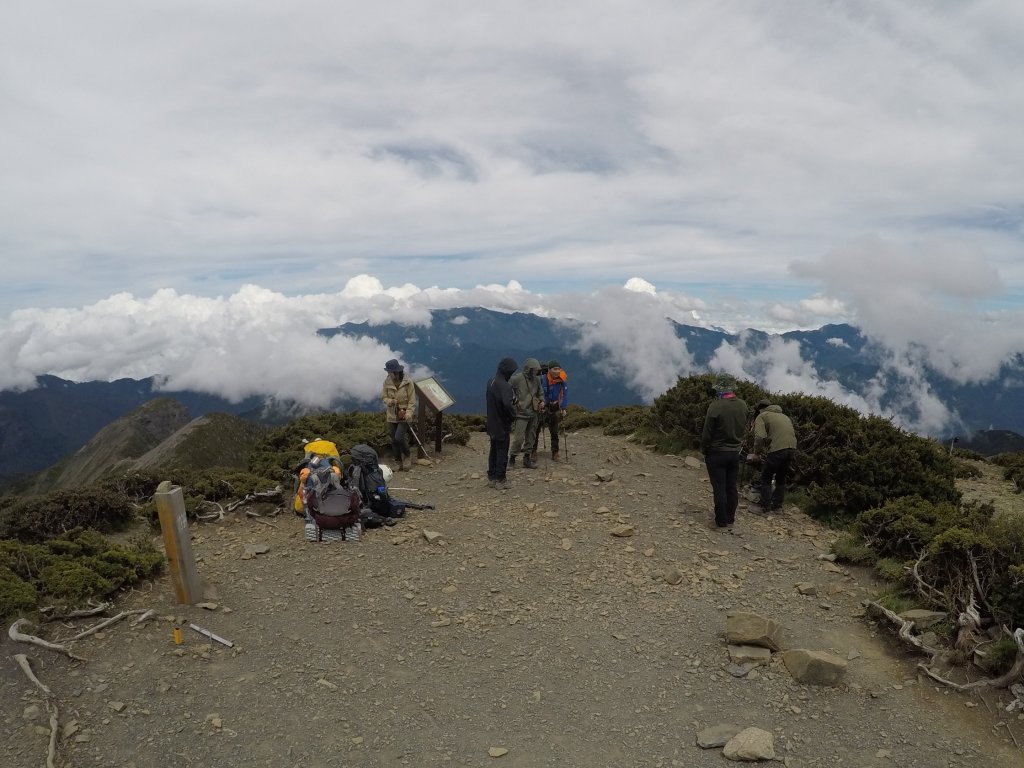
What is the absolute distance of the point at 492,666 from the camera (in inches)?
233

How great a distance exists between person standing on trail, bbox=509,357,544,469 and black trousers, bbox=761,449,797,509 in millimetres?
4682

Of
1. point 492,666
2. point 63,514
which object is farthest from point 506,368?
point 63,514

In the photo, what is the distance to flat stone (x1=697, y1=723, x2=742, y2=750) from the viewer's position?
480cm

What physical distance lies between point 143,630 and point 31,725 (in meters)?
1.46

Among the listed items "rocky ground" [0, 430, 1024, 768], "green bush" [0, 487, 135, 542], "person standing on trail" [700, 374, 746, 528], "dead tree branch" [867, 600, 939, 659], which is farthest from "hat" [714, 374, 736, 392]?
"green bush" [0, 487, 135, 542]

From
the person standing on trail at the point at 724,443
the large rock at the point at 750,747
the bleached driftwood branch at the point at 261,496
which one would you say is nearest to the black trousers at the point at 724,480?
the person standing on trail at the point at 724,443

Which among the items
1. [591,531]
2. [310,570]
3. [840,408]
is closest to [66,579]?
[310,570]

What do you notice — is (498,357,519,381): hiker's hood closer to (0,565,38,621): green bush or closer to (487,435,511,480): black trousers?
(487,435,511,480): black trousers

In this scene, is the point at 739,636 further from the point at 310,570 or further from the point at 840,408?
the point at 840,408

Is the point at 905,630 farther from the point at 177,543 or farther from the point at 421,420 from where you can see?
the point at 421,420

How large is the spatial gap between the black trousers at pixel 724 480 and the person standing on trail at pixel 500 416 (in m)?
3.77

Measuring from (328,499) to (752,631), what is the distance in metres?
6.29

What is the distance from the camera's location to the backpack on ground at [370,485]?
381 inches

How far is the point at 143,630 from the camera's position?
6227 mm
